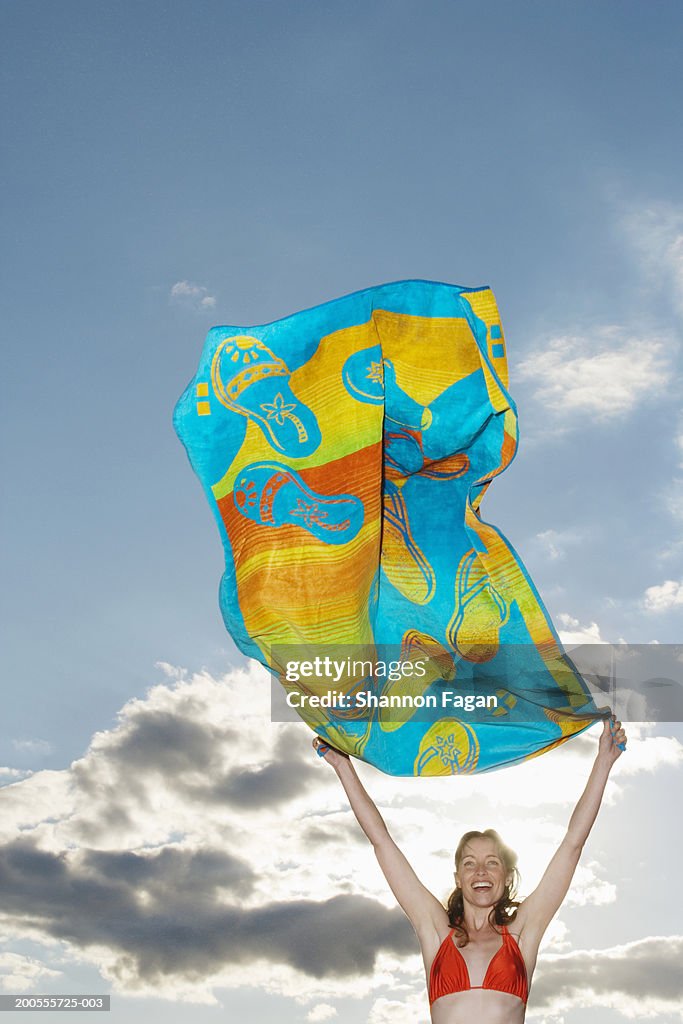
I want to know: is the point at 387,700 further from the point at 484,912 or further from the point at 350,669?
the point at 484,912

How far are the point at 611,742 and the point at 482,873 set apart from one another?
54.9 inches

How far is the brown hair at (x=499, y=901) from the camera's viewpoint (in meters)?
8.45

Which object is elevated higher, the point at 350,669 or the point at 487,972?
the point at 350,669

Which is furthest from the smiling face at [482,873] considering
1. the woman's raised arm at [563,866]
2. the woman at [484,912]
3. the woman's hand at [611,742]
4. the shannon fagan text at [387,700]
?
the shannon fagan text at [387,700]

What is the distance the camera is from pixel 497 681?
9953mm

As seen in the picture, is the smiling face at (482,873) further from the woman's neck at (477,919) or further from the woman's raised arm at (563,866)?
the woman's raised arm at (563,866)

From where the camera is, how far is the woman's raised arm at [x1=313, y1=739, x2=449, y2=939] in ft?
28.3

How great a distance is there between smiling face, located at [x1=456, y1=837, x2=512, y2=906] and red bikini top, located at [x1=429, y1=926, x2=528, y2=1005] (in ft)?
0.90

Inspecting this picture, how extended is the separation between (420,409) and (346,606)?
6.72ft

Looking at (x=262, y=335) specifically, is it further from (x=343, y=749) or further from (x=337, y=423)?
(x=343, y=749)

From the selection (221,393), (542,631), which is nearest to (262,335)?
(221,393)

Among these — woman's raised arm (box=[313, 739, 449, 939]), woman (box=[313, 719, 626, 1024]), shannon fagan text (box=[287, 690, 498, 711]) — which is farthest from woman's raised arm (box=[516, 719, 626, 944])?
shannon fagan text (box=[287, 690, 498, 711])

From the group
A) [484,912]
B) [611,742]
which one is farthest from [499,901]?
[611,742]

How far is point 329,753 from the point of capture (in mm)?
9164
